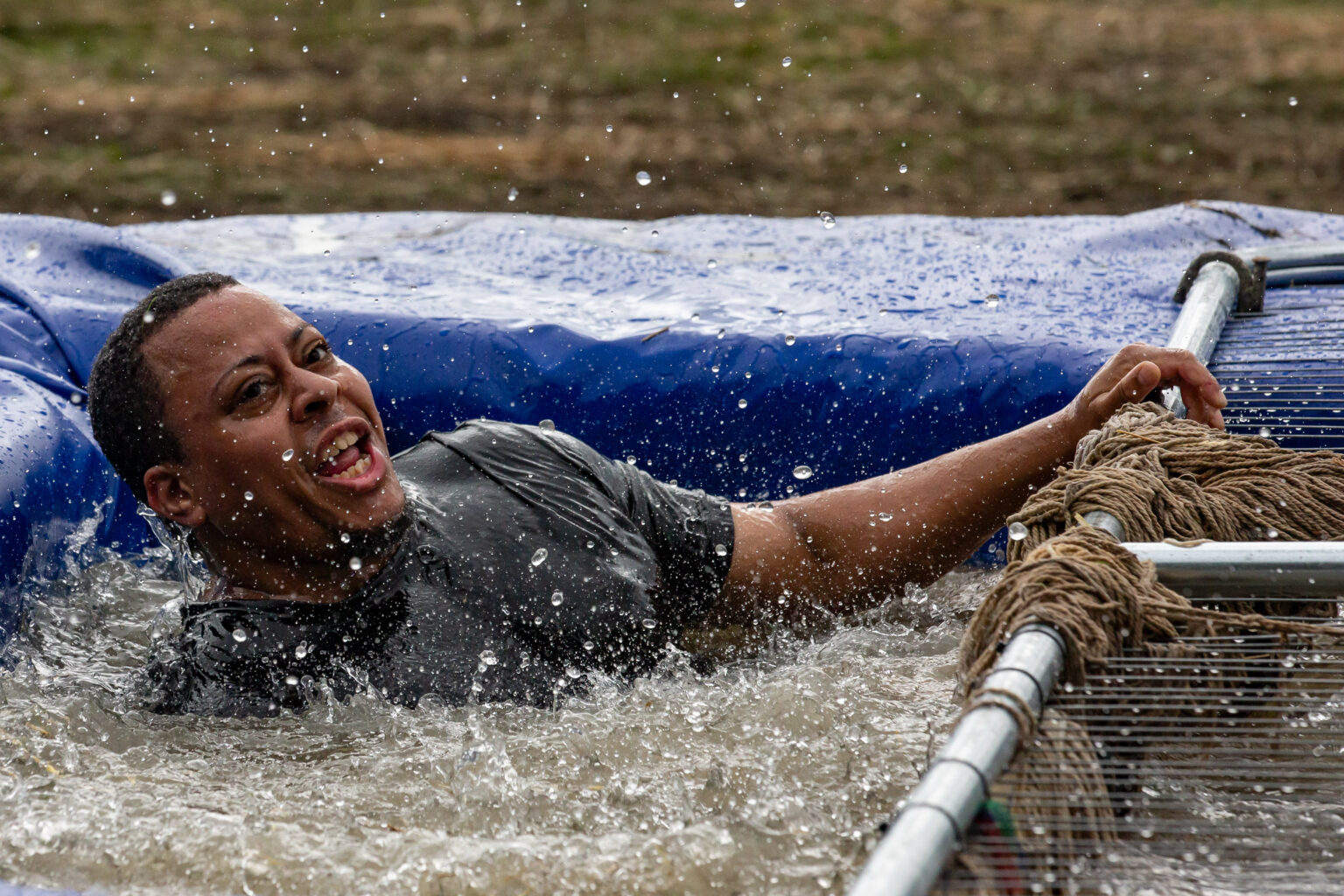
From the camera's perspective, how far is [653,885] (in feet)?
5.91

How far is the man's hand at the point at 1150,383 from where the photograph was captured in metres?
2.48

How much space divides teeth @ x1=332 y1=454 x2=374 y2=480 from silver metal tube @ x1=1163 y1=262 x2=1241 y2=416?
138 cm

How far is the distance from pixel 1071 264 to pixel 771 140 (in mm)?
4367

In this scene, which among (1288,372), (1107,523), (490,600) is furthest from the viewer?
(1288,372)

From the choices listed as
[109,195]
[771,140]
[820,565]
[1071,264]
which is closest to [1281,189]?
[771,140]

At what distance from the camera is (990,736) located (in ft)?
4.62

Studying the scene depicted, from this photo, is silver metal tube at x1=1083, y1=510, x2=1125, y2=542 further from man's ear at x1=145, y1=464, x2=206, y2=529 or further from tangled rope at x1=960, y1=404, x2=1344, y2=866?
man's ear at x1=145, y1=464, x2=206, y2=529

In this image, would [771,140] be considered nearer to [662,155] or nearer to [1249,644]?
[662,155]

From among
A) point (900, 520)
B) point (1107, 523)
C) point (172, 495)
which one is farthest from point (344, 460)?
point (1107, 523)

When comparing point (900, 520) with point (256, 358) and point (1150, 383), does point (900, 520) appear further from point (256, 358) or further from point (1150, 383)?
point (256, 358)

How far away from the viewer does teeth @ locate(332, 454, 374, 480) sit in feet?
7.79

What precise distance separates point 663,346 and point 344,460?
1100mm

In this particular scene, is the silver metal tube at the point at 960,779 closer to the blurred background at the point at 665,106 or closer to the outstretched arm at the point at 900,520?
the outstretched arm at the point at 900,520

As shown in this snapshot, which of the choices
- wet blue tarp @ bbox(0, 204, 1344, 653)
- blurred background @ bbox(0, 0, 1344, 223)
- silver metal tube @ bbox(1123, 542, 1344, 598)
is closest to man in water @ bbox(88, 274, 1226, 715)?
wet blue tarp @ bbox(0, 204, 1344, 653)
